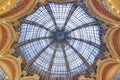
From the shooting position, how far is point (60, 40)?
2978cm

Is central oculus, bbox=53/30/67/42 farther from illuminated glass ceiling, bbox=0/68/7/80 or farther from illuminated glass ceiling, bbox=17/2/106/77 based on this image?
illuminated glass ceiling, bbox=0/68/7/80

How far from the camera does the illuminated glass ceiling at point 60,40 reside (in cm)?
2792

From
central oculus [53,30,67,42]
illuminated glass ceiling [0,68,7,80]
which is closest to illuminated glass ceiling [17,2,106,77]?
central oculus [53,30,67,42]

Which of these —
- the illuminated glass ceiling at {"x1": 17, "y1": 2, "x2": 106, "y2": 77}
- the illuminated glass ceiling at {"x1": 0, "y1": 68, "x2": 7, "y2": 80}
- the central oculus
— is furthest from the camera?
the central oculus

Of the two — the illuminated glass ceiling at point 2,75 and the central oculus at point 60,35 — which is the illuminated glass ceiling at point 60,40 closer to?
the central oculus at point 60,35

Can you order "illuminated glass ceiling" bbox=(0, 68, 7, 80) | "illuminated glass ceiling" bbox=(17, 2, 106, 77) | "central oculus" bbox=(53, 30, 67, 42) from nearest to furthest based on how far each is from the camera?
"illuminated glass ceiling" bbox=(0, 68, 7, 80) → "illuminated glass ceiling" bbox=(17, 2, 106, 77) → "central oculus" bbox=(53, 30, 67, 42)

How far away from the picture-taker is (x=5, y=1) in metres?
22.4

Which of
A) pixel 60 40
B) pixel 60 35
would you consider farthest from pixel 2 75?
pixel 60 35

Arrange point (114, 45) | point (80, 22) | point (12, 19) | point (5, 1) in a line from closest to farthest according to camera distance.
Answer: point (5, 1) < point (12, 19) < point (114, 45) < point (80, 22)

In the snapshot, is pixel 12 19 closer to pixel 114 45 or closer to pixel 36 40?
pixel 36 40

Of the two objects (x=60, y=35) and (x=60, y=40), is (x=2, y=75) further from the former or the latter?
(x=60, y=35)

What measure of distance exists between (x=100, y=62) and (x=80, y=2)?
21.4 ft

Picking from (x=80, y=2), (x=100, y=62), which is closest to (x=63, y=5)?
(x=80, y=2)

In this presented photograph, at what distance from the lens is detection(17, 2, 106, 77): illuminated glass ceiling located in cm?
2792
